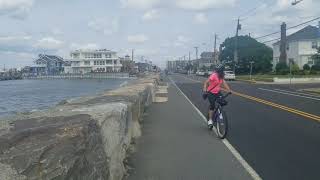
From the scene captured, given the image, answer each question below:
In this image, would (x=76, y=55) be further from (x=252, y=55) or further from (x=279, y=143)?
(x=279, y=143)

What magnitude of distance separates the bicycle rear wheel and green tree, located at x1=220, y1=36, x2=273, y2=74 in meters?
92.1

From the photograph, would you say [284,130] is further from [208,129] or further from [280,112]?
[280,112]

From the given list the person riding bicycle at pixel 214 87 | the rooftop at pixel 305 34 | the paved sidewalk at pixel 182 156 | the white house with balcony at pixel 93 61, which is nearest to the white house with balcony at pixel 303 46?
the rooftop at pixel 305 34

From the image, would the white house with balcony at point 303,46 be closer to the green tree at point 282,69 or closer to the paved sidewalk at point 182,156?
the green tree at point 282,69

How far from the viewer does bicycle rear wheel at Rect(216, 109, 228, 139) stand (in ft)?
42.4

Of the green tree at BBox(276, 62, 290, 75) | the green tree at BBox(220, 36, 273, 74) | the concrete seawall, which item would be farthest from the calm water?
the green tree at BBox(220, 36, 273, 74)

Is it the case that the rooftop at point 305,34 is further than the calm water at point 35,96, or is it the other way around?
the rooftop at point 305,34

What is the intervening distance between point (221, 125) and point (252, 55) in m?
95.1

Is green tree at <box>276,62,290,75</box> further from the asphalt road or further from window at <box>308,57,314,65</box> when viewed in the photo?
the asphalt road

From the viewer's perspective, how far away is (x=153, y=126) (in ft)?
52.8

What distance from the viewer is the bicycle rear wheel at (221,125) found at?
42.4 feet

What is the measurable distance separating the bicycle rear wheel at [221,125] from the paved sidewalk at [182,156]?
21 centimetres

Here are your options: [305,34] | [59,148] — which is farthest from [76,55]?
[59,148]

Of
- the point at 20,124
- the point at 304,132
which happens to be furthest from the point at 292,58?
the point at 20,124
